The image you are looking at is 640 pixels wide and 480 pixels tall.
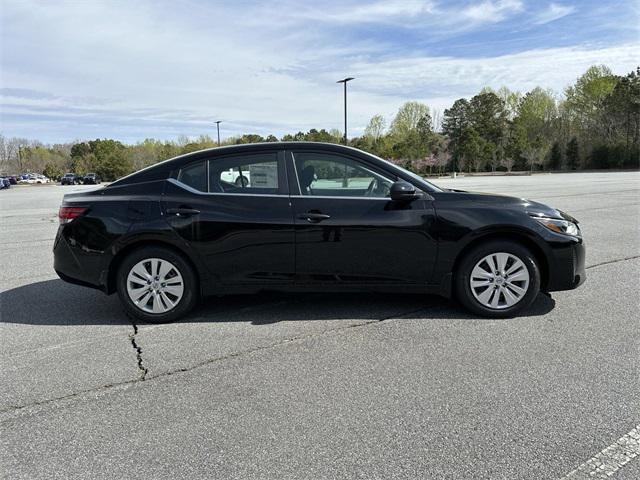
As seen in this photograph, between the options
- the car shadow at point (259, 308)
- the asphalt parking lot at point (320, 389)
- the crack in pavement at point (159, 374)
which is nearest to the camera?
the asphalt parking lot at point (320, 389)

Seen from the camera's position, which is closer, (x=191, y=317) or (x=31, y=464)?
(x=31, y=464)

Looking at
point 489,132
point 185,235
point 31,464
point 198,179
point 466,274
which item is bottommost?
point 31,464

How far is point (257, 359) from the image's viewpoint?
11.5 feet

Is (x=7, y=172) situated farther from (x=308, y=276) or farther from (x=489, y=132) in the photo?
(x=308, y=276)

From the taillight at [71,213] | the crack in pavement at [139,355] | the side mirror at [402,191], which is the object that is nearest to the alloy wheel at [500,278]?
the side mirror at [402,191]

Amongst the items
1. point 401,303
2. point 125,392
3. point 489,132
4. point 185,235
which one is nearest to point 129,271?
point 185,235

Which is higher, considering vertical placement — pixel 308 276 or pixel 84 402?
pixel 308 276

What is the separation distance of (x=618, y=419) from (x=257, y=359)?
2.34m

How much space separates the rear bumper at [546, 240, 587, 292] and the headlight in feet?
0.38

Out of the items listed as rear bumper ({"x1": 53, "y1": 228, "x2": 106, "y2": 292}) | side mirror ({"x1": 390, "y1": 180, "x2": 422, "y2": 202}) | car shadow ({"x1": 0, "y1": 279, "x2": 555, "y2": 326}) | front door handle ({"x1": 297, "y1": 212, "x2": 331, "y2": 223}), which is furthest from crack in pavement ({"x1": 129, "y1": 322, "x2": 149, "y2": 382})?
side mirror ({"x1": 390, "y1": 180, "x2": 422, "y2": 202})

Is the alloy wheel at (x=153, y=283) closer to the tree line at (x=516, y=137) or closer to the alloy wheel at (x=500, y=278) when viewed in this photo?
the alloy wheel at (x=500, y=278)

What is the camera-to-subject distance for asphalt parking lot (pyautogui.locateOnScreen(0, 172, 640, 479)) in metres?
2.35

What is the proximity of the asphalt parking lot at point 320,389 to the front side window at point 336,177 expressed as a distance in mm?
1176

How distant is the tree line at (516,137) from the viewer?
2606 inches
